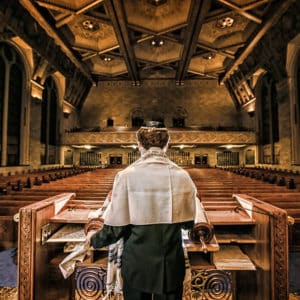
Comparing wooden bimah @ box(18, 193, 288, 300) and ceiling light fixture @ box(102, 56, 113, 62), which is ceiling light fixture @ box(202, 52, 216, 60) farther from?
wooden bimah @ box(18, 193, 288, 300)

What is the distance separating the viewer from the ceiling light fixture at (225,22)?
10.8m

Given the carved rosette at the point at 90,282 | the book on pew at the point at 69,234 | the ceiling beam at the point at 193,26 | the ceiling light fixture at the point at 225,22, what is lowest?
the carved rosette at the point at 90,282

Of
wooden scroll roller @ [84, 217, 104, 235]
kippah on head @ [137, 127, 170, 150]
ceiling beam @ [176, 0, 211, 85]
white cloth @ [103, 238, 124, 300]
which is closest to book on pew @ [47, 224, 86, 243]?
wooden scroll roller @ [84, 217, 104, 235]

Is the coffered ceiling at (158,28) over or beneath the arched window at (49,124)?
over

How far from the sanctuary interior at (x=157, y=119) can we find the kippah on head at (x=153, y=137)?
56mm

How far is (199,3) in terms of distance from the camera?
8.27m

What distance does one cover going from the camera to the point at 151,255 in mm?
1119

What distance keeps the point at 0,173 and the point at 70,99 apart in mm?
8335

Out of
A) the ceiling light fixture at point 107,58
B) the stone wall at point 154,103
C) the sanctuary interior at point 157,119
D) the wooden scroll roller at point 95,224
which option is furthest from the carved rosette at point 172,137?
the wooden scroll roller at point 95,224

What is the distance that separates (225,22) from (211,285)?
12338mm

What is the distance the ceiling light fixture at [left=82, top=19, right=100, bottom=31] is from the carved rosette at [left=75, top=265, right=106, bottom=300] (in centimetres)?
1185

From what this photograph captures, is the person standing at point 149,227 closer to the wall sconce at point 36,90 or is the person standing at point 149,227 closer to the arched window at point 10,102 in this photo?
the arched window at point 10,102

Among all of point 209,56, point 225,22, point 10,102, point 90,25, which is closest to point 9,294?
point 10,102

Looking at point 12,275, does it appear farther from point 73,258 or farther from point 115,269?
point 115,269
